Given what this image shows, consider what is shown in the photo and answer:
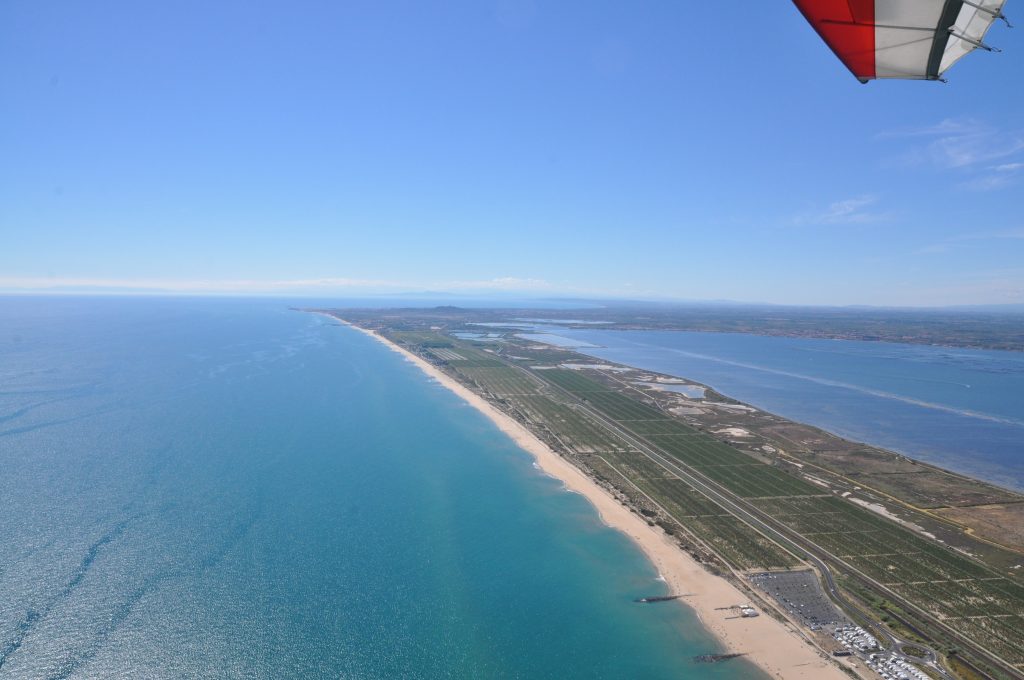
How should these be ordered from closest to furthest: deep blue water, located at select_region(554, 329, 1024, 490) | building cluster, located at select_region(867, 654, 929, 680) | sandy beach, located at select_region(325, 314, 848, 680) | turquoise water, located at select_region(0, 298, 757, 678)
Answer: building cluster, located at select_region(867, 654, 929, 680), sandy beach, located at select_region(325, 314, 848, 680), turquoise water, located at select_region(0, 298, 757, 678), deep blue water, located at select_region(554, 329, 1024, 490)

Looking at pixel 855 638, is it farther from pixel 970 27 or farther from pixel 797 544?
pixel 970 27

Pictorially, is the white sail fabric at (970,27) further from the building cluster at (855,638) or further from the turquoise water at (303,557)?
the building cluster at (855,638)

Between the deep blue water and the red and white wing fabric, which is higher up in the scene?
the red and white wing fabric

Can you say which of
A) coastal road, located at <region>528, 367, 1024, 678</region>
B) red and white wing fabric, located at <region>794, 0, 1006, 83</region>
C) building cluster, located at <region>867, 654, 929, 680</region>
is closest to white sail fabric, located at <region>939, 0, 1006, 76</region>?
red and white wing fabric, located at <region>794, 0, 1006, 83</region>

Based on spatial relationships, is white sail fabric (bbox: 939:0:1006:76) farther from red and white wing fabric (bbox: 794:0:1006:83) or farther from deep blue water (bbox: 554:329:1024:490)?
deep blue water (bbox: 554:329:1024:490)

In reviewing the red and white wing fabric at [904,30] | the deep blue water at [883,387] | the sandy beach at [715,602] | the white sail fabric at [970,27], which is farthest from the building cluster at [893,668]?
the deep blue water at [883,387]

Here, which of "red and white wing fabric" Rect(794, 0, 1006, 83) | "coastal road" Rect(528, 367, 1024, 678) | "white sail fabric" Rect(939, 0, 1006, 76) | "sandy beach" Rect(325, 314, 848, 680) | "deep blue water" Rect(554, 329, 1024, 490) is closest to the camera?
"white sail fabric" Rect(939, 0, 1006, 76)

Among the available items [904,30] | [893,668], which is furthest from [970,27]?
[893,668]
